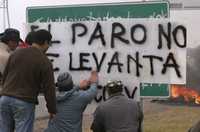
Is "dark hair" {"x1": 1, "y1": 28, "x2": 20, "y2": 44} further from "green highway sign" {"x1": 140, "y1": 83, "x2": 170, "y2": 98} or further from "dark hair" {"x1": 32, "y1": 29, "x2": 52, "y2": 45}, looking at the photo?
"green highway sign" {"x1": 140, "y1": 83, "x2": 170, "y2": 98}

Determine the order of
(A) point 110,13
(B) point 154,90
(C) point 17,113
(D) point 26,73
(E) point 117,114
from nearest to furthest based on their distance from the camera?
(E) point 117,114, (D) point 26,73, (C) point 17,113, (B) point 154,90, (A) point 110,13

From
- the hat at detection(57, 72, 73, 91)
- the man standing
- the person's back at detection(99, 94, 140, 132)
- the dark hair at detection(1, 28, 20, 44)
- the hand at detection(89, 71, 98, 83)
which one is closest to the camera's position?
the person's back at detection(99, 94, 140, 132)

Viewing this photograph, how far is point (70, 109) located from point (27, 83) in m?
0.67

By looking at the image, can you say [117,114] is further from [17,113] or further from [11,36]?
[11,36]

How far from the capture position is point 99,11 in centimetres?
836

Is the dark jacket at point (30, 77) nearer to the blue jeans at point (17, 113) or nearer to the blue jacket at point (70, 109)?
the blue jeans at point (17, 113)

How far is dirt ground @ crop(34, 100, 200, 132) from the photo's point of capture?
1345 centimetres

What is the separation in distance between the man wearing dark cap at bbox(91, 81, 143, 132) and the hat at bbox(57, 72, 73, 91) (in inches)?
24.6

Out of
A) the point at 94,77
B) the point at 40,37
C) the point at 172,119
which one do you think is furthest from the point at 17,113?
the point at 172,119

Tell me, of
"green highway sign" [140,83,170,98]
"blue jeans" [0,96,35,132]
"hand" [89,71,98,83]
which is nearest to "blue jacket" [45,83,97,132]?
"hand" [89,71,98,83]

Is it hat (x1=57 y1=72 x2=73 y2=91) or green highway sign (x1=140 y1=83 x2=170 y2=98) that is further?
green highway sign (x1=140 y1=83 x2=170 y2=98)

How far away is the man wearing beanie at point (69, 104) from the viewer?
8016mm

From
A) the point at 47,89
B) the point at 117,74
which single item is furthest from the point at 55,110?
the point at 117,74

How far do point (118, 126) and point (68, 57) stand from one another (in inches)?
53.8
